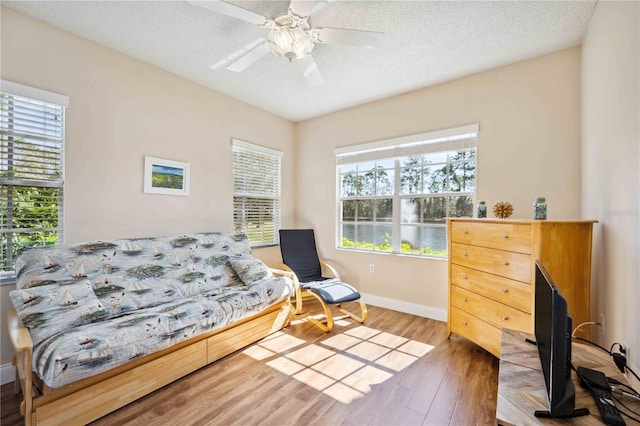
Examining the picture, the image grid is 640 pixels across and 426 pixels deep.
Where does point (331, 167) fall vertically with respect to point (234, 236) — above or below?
above

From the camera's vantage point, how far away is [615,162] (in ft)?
5.25

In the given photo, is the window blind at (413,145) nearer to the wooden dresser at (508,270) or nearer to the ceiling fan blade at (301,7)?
the wooden dresser at (508,270)

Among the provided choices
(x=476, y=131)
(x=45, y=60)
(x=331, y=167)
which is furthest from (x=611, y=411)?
(x=45, y=60)

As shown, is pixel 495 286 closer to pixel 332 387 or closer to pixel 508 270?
pixel 508 270

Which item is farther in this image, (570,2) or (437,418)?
(570,2)

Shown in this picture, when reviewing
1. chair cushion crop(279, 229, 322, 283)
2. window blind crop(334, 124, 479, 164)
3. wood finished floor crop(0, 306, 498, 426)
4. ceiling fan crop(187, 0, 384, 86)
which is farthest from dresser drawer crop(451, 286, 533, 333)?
ceiling fan crop(187, 0, 384, 86)

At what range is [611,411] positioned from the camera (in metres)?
0.90

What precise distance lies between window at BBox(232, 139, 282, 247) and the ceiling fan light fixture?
183 cm

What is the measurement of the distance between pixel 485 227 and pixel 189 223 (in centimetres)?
296

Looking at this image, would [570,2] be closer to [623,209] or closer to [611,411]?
[623,209]

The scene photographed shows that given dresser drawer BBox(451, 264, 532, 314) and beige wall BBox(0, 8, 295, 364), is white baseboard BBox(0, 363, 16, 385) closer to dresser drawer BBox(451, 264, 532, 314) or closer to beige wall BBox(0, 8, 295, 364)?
beige wall BBox(0, 8, 295, 364)

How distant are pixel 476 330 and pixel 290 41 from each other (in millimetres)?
2690

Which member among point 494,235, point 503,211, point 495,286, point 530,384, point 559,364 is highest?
point 503,211

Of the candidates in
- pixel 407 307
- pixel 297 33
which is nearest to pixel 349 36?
pixel 297 33
